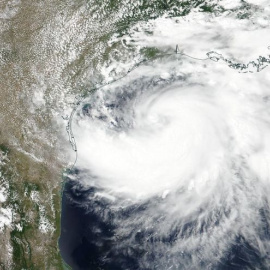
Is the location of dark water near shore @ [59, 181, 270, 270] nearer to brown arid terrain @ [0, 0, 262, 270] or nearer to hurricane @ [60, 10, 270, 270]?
hurricane @ [60, 10, 270, 270]

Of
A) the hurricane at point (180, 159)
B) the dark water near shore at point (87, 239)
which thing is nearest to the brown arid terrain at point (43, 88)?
the dark water near shore at point (87, 239)

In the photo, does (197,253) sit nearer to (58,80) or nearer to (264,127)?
(264,127)

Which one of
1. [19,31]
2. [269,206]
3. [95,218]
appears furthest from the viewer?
[19,31]

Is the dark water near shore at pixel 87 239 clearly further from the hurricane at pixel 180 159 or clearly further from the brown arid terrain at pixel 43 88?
the brown arid terrain at pixel 43 88

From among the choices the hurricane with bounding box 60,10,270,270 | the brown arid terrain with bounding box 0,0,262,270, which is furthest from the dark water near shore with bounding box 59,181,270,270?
the brown arid terrain with bounding box 0,0,262,270

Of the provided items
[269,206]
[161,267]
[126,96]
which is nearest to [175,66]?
[126,96]

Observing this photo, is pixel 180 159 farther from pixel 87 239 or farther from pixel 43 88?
pixel 43 88
